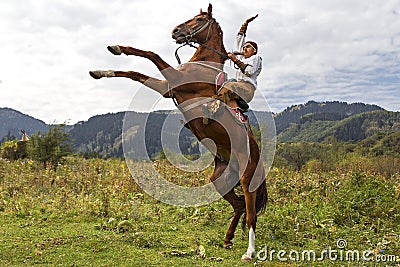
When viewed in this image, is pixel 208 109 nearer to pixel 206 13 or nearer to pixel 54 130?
pixel 206 13

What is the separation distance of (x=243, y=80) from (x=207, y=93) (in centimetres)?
67

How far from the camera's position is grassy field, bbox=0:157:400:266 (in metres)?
6.00

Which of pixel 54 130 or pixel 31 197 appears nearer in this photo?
pixel 31 197

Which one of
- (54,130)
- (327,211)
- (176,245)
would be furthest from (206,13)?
(54,130)

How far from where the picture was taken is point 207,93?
615 centimetres

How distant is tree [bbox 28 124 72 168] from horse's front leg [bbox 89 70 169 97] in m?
12.2

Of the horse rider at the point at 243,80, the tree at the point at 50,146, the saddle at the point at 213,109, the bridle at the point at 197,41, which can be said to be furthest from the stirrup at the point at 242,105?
the tree at the point at 50,146

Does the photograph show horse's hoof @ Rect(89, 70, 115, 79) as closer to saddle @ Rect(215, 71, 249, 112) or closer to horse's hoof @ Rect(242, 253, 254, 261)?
saddle @ Rect(215, 71, 249, 112)

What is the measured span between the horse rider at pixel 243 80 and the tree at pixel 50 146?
12.6 m

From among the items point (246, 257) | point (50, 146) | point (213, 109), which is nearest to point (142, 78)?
point (213, 109)

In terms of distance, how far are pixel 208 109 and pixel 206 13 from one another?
5.61 feet

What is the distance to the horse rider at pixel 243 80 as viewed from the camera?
618 cm

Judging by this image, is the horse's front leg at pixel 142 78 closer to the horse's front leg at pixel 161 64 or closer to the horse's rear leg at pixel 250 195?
the horse's front leg at pixel 161 64

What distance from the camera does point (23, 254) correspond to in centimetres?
586
